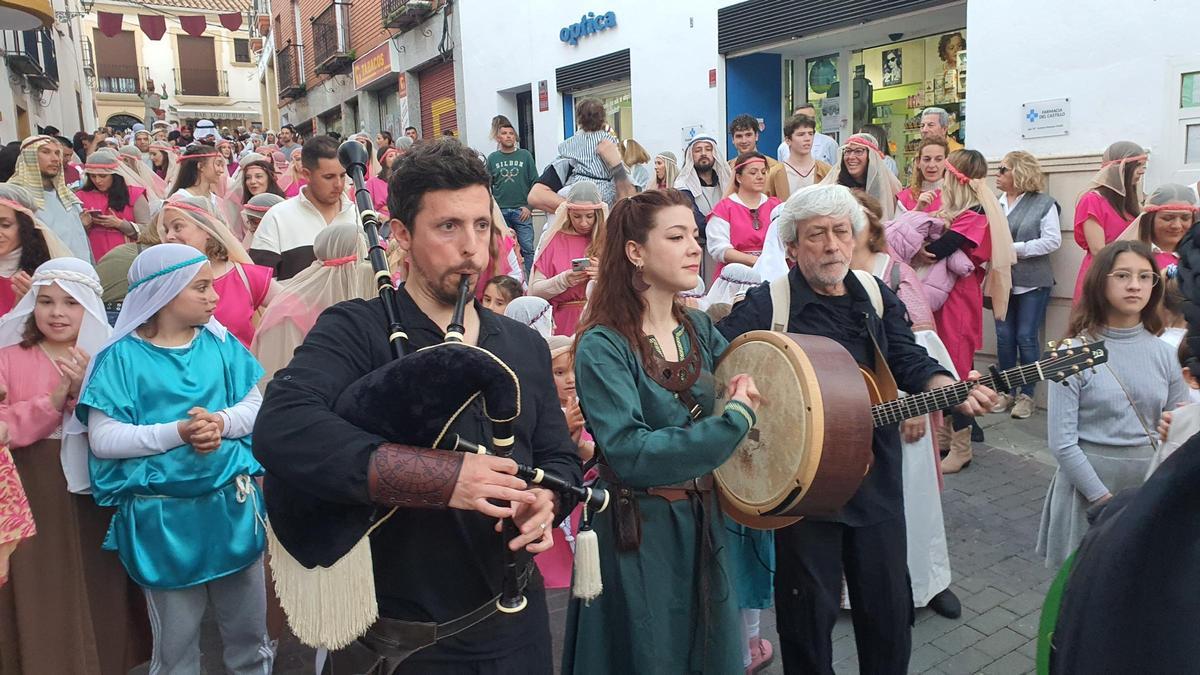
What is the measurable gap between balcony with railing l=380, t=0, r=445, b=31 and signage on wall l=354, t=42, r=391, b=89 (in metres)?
1.07

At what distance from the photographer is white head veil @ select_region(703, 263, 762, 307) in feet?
18.6

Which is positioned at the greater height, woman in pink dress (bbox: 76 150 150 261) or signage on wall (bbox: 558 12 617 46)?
signage on wall (bbox: 558 12 617 46)

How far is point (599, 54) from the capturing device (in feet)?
43.1

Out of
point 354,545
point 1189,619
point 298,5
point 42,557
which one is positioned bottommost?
point 42,557

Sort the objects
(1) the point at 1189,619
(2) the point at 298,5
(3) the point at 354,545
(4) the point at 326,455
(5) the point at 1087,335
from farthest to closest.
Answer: (2) the point at 298,5 → (5) the point at 1087,335 → (3) the point at 354,545 → (4) the point at 326,455 → (1) the point at 1189,619

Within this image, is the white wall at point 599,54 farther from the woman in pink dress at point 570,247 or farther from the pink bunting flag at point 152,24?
the pink bunting flag at point 152,24

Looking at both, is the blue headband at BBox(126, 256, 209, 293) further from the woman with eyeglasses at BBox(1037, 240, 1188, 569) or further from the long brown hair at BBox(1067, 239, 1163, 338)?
the long brown hair at BBox(1067, 239, 1163, 338)

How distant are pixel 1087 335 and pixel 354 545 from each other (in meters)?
3.22

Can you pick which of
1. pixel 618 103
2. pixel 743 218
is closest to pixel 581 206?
pixel 743 218

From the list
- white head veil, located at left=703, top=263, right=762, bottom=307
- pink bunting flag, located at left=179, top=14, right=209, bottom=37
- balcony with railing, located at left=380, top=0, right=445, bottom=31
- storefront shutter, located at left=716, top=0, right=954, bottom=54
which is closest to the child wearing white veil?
white head veil, located at left=703, top=263, right=762, bottom=307

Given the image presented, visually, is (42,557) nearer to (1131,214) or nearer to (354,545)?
(354,545)

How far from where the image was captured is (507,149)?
34.2 feet

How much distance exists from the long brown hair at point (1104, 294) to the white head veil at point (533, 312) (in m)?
2.68

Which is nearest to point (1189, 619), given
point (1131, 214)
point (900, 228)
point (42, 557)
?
point (42, 557)
